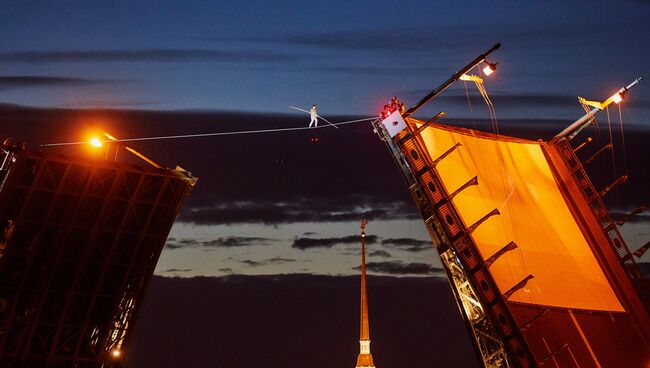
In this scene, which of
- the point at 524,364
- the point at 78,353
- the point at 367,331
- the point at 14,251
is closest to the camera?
the point at 524,364

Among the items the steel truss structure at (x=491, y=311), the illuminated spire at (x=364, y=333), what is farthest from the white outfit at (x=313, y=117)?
the illuminated spire at (x=364, y=333)

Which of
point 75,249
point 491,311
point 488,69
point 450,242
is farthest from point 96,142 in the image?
point 491,311

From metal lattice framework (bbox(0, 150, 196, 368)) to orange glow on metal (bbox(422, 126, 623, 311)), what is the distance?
6.92 meters

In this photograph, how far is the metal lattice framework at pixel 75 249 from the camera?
2097cm

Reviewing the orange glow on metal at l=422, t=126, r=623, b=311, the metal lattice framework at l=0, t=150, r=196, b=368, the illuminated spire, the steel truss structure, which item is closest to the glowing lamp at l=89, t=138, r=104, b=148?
the metal lattice framework at l=0, t=150, r=196, b=368

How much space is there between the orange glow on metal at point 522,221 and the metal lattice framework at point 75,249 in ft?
22.7

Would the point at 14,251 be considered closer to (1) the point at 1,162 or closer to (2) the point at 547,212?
(1) the point at 1,162

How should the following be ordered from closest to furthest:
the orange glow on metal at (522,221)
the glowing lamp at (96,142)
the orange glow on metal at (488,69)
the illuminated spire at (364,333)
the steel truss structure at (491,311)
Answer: the steel truss structure at (491,311) < the orange glow on metal at (488,69) < the orange glow on metal at (522,221) < the glowing lamp at (96,142) < the illuminated spire at (364,333)

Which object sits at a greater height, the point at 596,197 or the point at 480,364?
the point at 596,197

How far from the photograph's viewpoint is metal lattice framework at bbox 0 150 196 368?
21.0m

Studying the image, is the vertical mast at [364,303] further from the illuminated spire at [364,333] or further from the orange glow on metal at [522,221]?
the orange glow on metal at [522,221]

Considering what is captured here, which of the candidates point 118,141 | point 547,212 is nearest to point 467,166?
point 547,212

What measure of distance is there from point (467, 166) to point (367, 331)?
177 ft

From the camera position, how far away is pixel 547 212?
22906 mm
